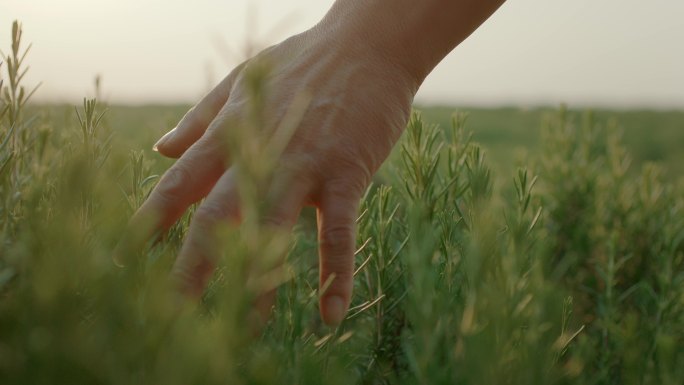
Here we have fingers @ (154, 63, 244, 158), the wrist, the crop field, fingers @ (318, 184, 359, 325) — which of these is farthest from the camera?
fingers @ (154, 63, 244, 158)

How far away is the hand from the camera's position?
1423 mm

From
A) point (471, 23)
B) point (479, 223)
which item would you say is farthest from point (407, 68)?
point (479, 223)

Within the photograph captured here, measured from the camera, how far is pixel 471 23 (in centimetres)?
205

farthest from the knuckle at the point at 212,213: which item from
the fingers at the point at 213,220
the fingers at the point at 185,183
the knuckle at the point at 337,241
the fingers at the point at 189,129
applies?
the fingers at the point at 189,129

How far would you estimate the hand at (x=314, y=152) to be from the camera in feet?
4.67

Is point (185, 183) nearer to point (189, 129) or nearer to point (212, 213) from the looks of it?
point (212, 213)

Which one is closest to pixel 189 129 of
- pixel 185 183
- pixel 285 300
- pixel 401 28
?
pixel 185 183

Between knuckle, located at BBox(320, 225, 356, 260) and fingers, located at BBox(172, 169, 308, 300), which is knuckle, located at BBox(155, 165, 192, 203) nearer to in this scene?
fingers, located at BBox(172, 169, 308, 300)

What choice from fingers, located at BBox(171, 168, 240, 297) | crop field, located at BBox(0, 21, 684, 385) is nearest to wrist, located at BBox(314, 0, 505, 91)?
crop field, located at BBox(0, 21, 684, 385)

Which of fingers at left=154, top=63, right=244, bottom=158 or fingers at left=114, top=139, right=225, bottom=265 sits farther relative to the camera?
fingers at left=154, top=63, right=244, bottom=158

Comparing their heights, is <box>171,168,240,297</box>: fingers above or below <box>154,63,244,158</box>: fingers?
below

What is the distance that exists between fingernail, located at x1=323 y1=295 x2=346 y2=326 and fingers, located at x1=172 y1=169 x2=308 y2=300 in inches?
5.0

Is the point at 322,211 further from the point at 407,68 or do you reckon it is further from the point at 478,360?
the point at 478,360

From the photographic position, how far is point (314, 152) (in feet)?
5.30
